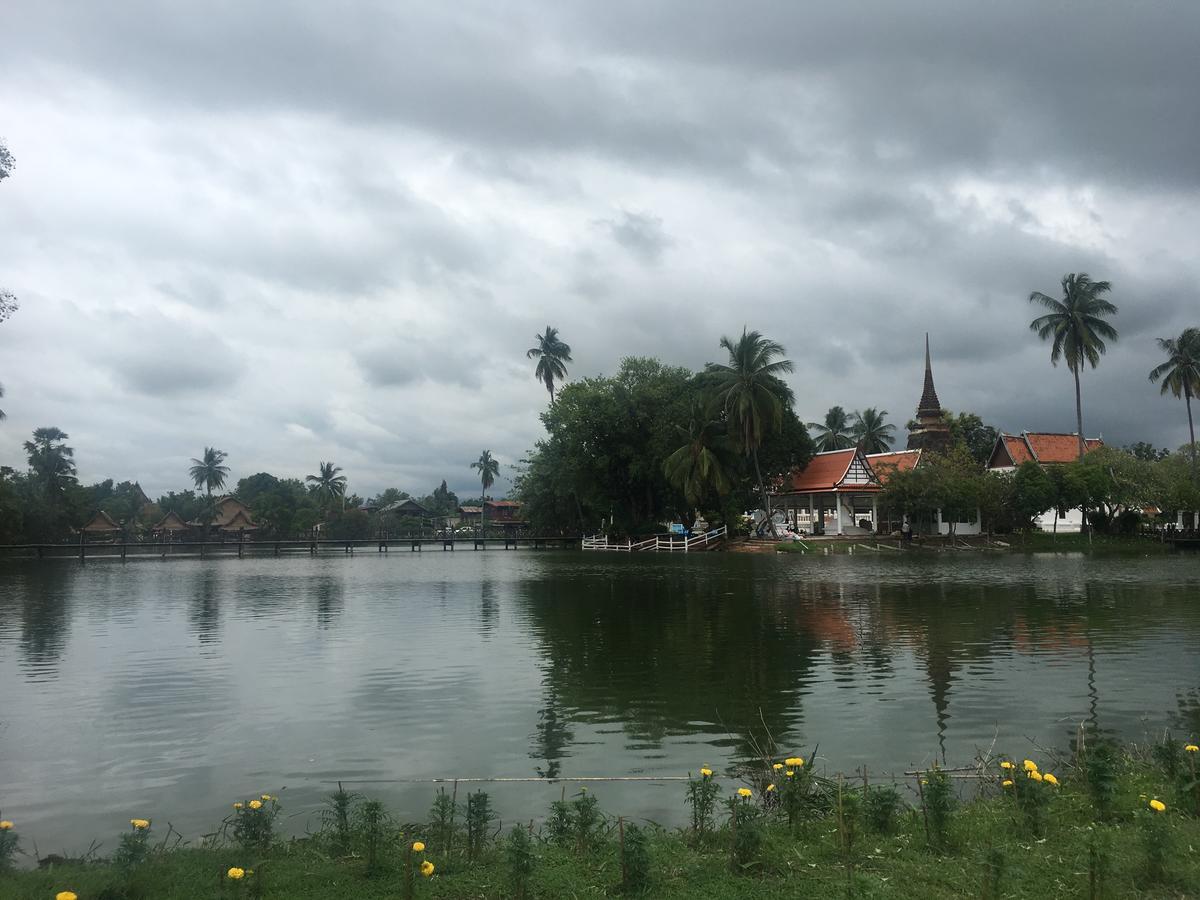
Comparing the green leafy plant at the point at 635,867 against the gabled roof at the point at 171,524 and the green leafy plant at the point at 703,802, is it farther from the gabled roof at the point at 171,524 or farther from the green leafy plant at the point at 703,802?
the gabled roof at the point at 171,524

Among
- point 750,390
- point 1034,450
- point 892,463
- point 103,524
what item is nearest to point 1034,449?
point 1034,450

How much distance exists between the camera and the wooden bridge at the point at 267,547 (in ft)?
228

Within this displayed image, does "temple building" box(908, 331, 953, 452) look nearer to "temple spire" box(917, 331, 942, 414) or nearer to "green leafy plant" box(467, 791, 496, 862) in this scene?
"temple spire" box(917, 331, 942, 414)

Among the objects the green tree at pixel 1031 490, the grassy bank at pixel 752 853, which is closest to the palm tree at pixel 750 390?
the green tree at pixel 1031 490

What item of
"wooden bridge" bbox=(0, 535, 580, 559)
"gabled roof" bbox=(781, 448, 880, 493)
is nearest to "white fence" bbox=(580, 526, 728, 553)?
"gabled roof" bbox=(781, 448, 880, 493)

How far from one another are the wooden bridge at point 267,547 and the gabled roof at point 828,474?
68.2ft

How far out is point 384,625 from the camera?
21.7 meters

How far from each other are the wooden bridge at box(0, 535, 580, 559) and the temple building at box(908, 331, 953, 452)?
31372mm

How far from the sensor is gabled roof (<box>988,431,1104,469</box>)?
6856 cm

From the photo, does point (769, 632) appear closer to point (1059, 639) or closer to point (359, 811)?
point (1059, 639)

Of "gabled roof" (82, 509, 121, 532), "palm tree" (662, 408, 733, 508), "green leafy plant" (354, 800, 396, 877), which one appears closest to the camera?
"green leafy plant" (354, 800, 396, 877)

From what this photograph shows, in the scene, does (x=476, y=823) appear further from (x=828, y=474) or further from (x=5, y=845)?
(x=828, y=474)

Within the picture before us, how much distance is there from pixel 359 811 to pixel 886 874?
13.8ft

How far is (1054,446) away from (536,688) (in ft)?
224
